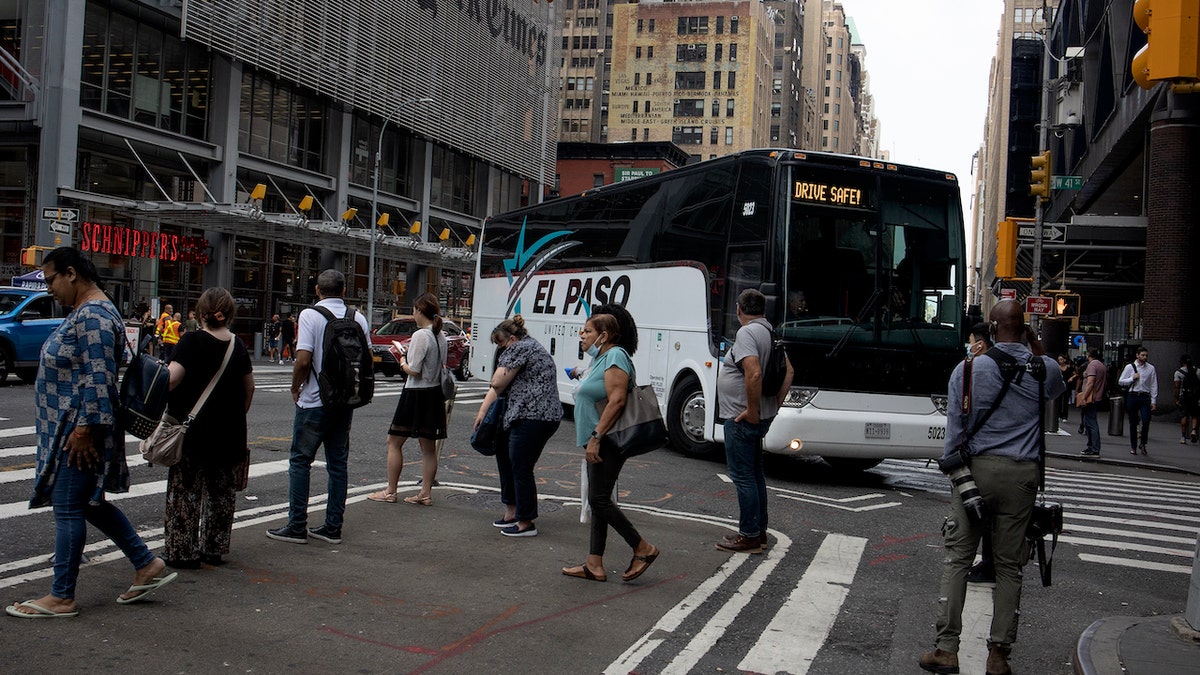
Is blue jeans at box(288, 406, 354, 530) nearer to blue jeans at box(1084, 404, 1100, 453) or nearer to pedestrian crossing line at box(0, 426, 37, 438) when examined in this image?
pedestrian crossing line at box(0, 426, 37, 438)

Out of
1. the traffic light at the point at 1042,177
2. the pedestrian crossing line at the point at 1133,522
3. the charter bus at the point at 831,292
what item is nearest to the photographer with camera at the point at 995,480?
the charter bus at the point at 831,292

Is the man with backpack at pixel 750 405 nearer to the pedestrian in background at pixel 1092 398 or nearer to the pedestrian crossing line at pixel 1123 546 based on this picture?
the pedestrian crossing line at pixel 1123 546

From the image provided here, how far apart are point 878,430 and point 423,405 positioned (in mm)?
5557

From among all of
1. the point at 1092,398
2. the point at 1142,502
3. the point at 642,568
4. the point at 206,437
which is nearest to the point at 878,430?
the point at 1142,502

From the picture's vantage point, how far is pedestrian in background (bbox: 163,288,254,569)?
21.1 feet

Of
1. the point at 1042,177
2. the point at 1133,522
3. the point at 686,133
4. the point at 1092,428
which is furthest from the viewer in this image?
the point at 686,133

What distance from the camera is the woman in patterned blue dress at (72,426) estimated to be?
537cm

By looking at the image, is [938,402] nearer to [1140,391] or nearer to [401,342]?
[1140,391]

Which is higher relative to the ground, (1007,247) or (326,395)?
(1007,247)

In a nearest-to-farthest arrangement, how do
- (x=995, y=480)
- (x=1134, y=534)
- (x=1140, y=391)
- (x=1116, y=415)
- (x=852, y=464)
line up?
(x=995, y=480) < (x=1134, y=534) < (x=852, y=464) < (x=1140, y=391) < (x=1116, y=415)

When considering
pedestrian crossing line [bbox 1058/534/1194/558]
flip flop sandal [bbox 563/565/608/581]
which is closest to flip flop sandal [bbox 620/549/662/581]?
flip flop sandal [bbox 563/565/608/581]

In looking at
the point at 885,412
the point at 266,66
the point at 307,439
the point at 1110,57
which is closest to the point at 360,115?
the point at 266,66

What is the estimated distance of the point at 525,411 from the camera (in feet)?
26.7

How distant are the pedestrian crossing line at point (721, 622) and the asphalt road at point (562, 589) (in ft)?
0.07
